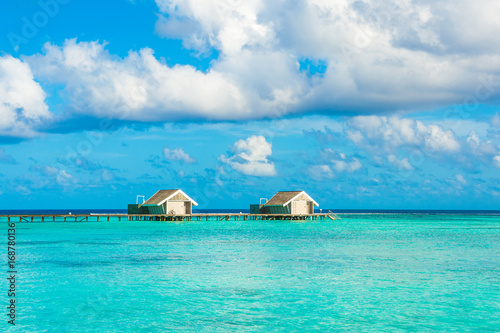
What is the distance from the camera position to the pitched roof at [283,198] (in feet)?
272

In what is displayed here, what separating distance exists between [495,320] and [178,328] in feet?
30.2

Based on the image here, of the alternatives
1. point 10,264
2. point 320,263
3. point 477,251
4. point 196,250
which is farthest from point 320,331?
point 477,251

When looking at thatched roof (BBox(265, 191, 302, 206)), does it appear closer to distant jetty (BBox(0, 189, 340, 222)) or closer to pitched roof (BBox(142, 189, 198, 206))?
distant jetty (BBox(0, 189, 340, 222))

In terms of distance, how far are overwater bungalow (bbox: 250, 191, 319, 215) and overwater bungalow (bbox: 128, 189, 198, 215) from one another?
517 inches

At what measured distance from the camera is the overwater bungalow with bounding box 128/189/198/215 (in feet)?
249

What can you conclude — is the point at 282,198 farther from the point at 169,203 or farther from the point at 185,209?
the point at 169,203

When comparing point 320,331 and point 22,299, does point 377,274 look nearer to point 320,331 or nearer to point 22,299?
point 320,331

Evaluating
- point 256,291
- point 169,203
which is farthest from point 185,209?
point 256,291

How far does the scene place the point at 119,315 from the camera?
1692cm

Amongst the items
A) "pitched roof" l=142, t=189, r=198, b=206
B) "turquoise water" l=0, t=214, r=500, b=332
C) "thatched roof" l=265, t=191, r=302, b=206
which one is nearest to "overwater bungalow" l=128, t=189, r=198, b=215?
"pitched roof" l=142, t=189, r=198, b=206

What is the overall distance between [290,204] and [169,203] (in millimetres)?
18141

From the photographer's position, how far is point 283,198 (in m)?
84.4

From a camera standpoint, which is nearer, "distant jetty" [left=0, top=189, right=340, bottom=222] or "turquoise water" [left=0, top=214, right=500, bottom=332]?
"turquoise water" [left=0, top=214, right=500, bottom=332]

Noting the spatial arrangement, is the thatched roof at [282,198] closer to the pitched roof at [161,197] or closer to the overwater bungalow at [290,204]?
the overwater bungalow at [290,204]
